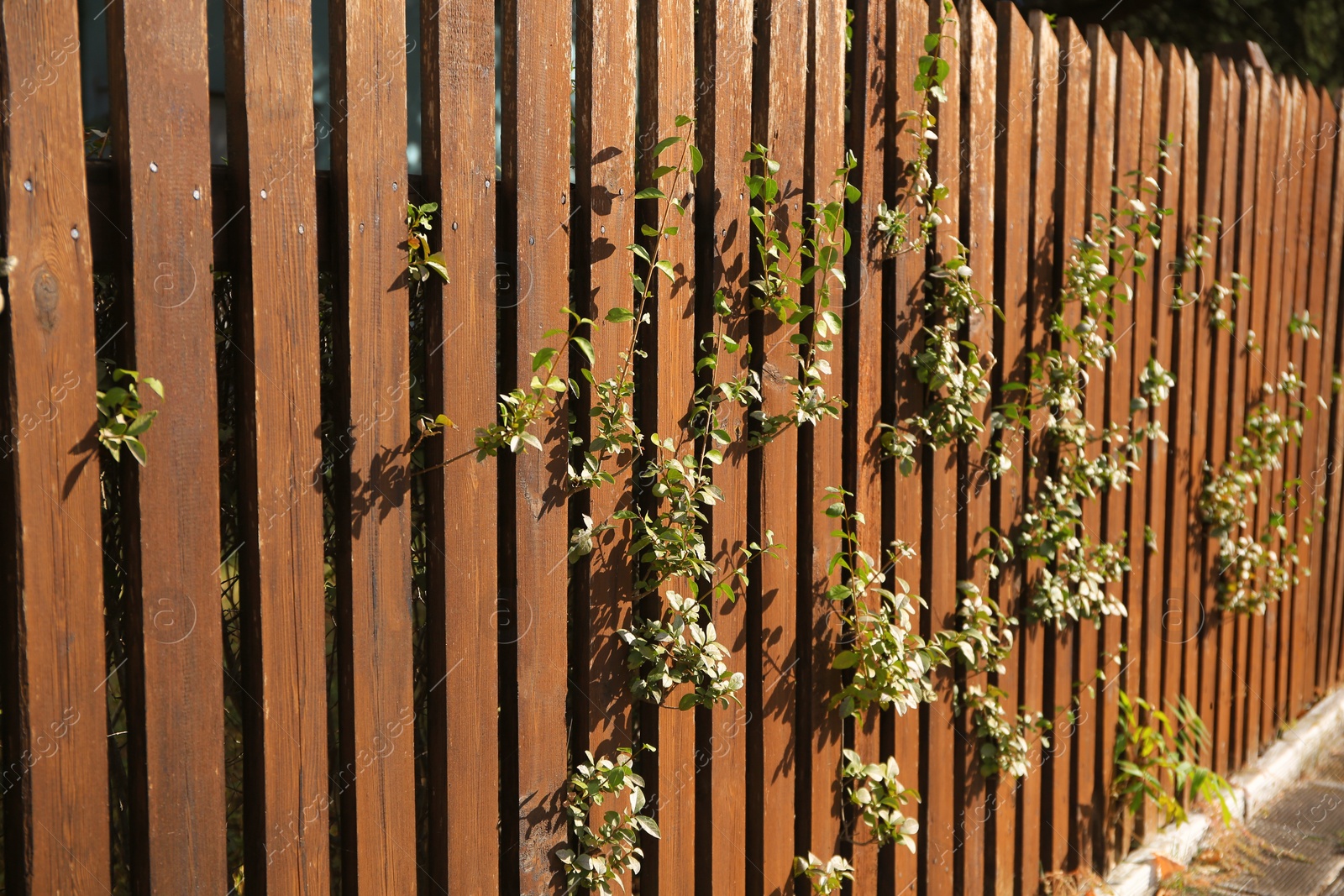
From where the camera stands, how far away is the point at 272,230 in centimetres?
163

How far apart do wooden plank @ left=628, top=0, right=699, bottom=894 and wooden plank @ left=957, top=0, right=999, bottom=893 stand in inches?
38.6

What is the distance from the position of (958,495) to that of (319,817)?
5.97 ft

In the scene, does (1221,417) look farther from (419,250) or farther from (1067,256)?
(419,250)

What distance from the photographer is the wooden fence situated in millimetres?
1483

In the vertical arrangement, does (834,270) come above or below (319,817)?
above

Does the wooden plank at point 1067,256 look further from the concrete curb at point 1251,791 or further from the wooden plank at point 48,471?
Answer: the wooden plank at point 48,471

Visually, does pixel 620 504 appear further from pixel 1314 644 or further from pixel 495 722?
pixel 1314 644

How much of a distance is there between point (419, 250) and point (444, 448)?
0.31m

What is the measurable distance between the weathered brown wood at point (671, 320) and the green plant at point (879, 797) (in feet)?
1.74

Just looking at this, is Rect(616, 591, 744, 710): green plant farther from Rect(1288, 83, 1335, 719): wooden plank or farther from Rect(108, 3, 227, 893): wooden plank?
Rect(1288, 83, 1335, 719): wooden plank

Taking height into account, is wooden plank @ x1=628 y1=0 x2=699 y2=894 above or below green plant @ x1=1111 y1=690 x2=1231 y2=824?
above

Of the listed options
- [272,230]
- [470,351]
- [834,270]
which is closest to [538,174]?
[470,351]

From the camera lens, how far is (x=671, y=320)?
2.19m

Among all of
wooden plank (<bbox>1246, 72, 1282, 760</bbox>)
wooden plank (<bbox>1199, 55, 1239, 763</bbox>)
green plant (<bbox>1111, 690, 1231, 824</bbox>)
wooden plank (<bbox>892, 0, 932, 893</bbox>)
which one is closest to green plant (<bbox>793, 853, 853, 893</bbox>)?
wooden plank (<bbox>892, 0, 932, 893</bbox>)
